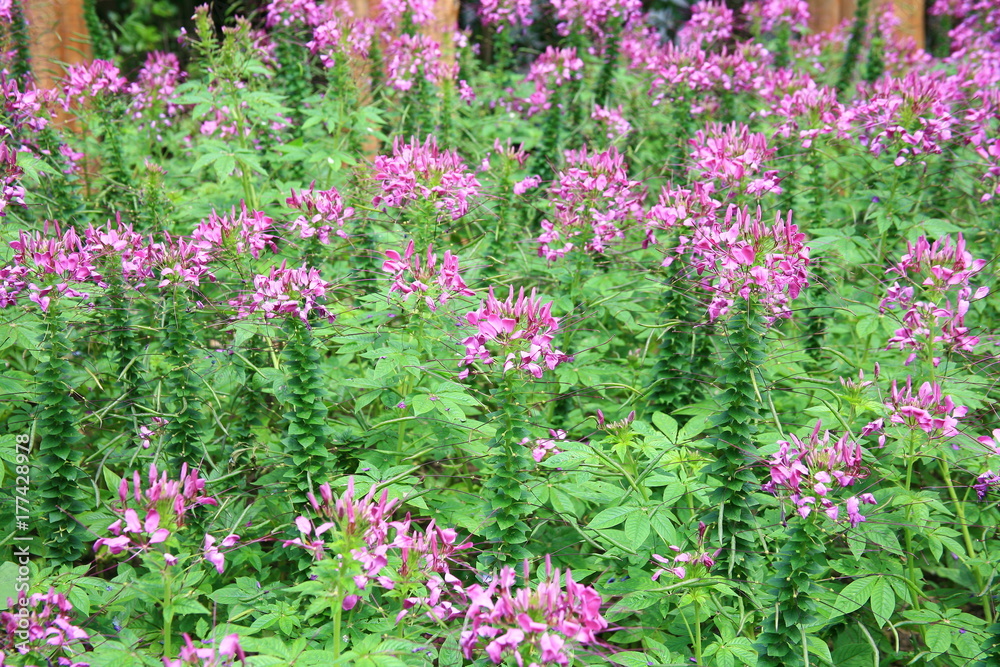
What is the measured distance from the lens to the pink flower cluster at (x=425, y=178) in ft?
9.09

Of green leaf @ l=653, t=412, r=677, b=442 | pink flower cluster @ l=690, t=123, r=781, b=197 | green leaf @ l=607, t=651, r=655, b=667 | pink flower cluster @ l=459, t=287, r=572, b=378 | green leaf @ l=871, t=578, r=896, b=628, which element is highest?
pink flower cluster @ l=690, t=123, r=781, b=197

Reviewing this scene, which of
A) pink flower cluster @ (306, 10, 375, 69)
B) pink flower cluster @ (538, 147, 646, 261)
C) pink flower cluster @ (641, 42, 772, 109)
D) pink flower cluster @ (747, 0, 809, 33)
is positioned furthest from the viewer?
pink flower cluster @ (747, 0, 809, 33)

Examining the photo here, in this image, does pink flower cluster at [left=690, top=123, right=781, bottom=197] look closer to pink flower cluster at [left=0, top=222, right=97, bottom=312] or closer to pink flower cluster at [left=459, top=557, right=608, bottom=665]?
pink flower cluster at [left=459, top=557, right=608, bottom=665]

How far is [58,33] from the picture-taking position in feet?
17.3

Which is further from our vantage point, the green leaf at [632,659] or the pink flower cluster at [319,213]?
the pink flower cluster at [319,213]

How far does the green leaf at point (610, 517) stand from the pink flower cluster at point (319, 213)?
1323 millimetres

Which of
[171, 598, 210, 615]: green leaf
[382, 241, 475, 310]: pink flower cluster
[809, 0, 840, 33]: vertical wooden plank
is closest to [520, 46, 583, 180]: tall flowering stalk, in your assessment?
[382, 241, 475, 310]: pink flower cluster

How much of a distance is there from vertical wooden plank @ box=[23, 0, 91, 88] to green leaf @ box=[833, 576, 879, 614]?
5.22 metres

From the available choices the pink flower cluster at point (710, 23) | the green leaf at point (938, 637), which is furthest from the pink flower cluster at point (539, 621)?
the pink flower cluster at point (710, 23)

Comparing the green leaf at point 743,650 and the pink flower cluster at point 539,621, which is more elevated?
the pink flower cluster at point 539,621

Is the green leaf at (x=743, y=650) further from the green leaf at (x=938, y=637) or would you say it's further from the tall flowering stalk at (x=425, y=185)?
the tall flowering stalk at (x=425, y=185)

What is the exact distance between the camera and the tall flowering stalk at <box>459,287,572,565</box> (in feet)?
6.99

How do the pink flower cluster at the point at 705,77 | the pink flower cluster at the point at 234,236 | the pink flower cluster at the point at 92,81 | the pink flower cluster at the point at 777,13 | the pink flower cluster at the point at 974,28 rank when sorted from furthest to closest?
1. the pink flower cluster at the point at 974,28
2. the pink flower cluster at the point at 777,13
3. the pink flower cluster at the point at 705,77
4. the pink flower cluster at the point at 92,81
5. the pink flower cluster at the point at 234,236

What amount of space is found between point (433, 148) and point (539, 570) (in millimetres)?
1540
